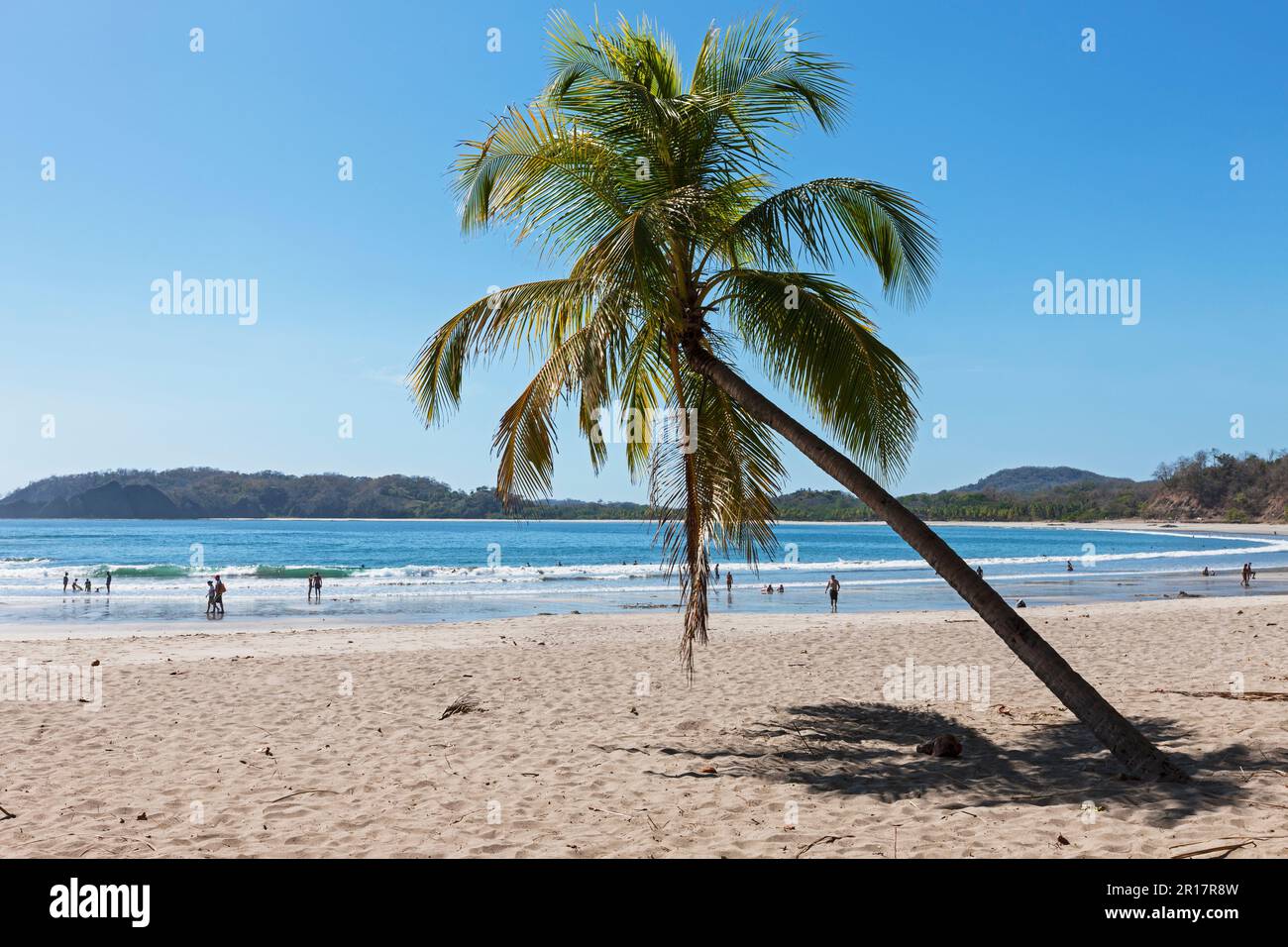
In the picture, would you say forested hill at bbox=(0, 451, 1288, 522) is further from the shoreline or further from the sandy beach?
the sandy beach

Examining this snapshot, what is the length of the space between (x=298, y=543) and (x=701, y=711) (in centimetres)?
8823

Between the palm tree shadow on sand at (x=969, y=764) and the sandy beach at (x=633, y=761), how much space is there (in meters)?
0.03

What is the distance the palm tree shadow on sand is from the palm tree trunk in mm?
226

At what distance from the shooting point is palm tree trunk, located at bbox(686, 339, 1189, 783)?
5.99m

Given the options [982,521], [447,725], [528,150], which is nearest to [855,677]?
[447,725]

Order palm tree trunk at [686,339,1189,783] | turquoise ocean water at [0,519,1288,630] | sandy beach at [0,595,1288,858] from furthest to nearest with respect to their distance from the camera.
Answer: turquoise ocean water at [0,519,1288,630]
palm tree trunk at [686,339,1189,783]
sandy beach at [0,595,1288,858]

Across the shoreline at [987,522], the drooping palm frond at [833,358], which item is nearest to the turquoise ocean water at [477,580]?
the drooping palm frond at [833,358]

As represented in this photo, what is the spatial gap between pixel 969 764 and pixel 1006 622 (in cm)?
131

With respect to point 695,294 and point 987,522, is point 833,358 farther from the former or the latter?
point 987,522

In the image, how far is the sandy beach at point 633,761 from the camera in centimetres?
500

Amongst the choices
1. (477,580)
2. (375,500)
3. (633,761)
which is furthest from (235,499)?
(633,761)

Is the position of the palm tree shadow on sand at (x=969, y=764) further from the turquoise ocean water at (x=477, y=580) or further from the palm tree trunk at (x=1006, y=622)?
the turquoise ocean water at (x=477, y=580)

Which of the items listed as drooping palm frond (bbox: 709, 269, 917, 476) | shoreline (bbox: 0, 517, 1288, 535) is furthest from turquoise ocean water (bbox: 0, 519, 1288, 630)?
shoreline (bbox: 0, 517, 1288, 535)
